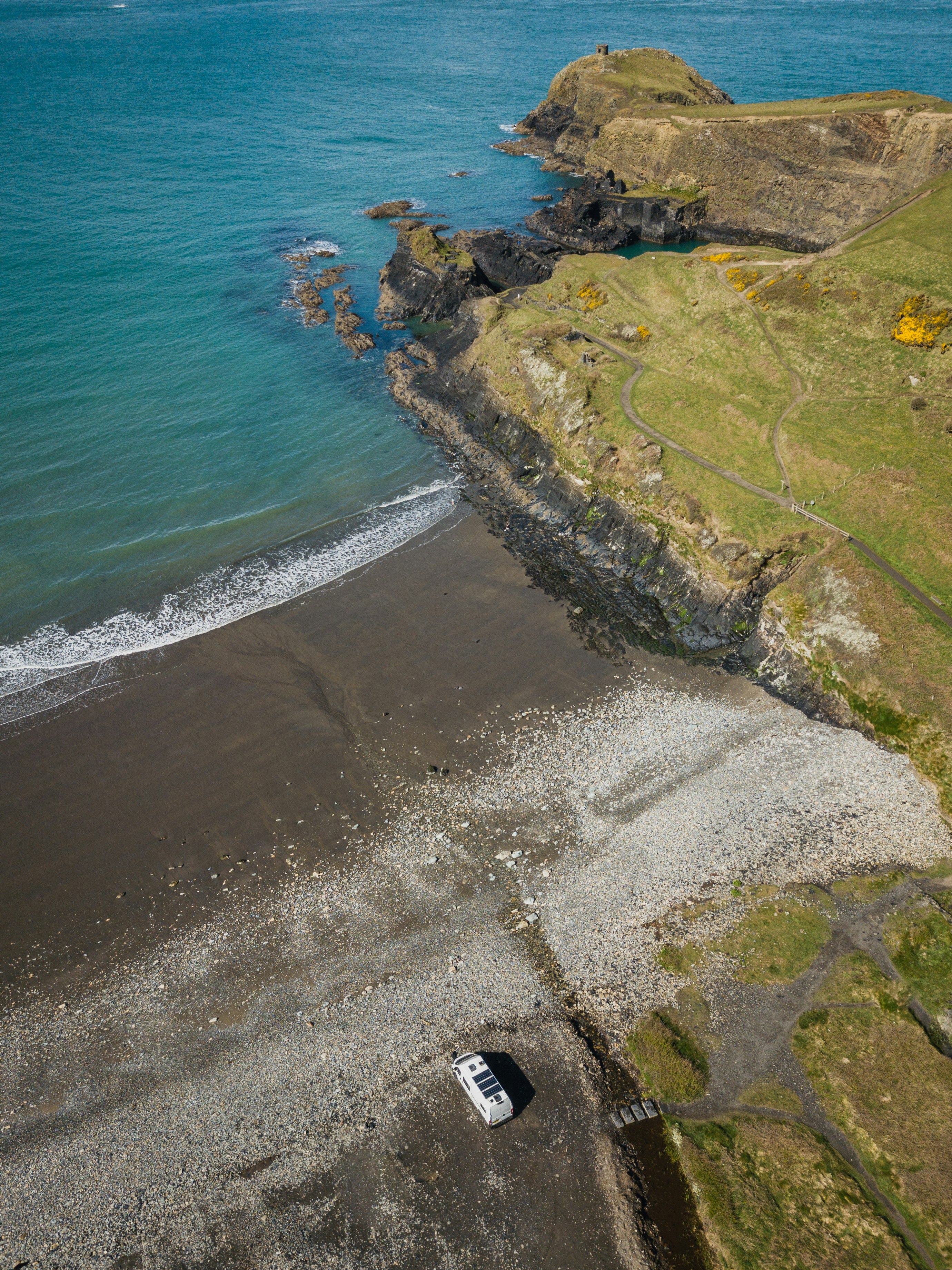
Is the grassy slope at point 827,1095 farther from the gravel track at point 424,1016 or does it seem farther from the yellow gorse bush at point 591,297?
the yellow gorse bush at point 591,297

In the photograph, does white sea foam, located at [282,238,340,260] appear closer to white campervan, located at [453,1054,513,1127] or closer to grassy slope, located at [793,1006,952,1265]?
white campervan, located at [453,1054,513,1127]

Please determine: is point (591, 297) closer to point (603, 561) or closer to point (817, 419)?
point (817, 419)

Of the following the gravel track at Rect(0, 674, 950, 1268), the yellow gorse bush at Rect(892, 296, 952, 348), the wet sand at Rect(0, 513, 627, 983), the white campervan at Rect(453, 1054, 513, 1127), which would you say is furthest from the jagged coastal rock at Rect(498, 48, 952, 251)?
the white campervan at Rect(453, 1054, 513, 1127)

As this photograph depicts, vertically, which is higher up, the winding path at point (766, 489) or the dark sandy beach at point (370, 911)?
the winding path at point (766, 489)

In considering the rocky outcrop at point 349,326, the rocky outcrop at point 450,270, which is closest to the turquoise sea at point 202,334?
the rocky outcrop at point 349,326

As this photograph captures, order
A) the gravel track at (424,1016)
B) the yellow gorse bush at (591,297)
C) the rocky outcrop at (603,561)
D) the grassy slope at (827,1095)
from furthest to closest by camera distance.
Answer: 1. the yellow gorse bush at (591,297)
2. the rocky outcrop at (603,561)
3. the gravel track at (424,1016)
4. the grassy slope at (827,1095)

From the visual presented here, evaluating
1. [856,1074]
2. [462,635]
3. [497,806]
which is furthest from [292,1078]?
[462,635]

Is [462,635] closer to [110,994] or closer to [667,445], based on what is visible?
[667,445]
